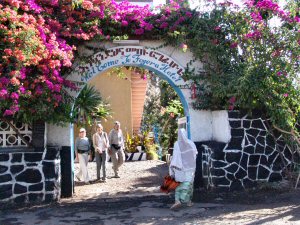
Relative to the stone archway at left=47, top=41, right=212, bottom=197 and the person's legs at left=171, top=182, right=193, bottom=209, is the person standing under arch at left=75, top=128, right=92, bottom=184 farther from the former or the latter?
the person's legs at left=171, top=182, right=193, bottom=209

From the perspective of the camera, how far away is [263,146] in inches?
377

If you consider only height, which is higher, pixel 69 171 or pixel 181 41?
pixel 181 41

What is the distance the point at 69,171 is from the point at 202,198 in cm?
288

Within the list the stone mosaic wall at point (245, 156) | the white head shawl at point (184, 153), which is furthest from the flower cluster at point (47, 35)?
the white head shawl at point (184, 153)

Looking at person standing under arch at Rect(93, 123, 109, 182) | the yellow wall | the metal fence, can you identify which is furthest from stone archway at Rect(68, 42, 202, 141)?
the yellow wall

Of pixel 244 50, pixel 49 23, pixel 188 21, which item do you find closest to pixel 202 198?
pixel 244 50

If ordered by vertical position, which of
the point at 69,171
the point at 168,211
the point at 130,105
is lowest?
the point at 168,211

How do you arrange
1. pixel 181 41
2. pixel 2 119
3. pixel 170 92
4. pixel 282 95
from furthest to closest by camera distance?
pixel 170 92, pixel 181 41, pixel 282 95, pixel 2 119

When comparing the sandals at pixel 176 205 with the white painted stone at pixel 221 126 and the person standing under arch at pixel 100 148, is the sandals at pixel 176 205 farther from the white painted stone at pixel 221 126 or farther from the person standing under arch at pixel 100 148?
the person standing under arch at pixel 100 148

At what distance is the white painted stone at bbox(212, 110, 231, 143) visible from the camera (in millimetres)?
9508

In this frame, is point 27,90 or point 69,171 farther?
point 69,171

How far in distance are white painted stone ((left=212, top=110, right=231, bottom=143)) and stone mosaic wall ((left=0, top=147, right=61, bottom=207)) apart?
3.58 metres

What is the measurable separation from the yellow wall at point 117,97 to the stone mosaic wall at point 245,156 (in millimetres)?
10373

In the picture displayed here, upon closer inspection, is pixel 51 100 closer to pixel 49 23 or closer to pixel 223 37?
pixel 49 23
